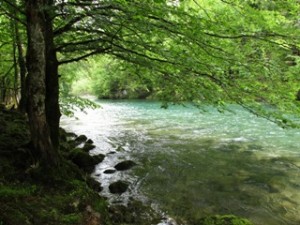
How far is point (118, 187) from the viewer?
9469mm

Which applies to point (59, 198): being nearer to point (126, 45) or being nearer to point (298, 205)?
point (126, 45)

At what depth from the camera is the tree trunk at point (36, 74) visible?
6.28 metres

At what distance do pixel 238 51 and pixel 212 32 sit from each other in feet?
3.03

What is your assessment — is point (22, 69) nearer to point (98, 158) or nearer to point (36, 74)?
point (98, 158)

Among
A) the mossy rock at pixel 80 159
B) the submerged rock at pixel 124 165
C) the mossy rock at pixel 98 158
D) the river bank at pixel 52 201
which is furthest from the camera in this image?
the mossy rock at pixel 98 158

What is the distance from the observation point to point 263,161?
42.6ft

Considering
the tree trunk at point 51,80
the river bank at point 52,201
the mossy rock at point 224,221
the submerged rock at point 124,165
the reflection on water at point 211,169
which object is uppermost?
the tree trunk at point 51,80

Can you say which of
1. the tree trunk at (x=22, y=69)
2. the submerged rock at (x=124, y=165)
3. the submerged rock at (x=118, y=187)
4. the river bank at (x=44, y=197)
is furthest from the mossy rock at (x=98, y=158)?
the tree trunk at (x=22, y=69)

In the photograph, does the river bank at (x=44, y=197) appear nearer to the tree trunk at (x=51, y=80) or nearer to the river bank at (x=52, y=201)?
the river bank at (x=52, y=201)

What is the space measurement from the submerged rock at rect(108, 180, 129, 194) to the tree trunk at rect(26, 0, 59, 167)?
3.13 metres

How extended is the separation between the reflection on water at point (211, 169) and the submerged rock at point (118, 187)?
20 centimetres

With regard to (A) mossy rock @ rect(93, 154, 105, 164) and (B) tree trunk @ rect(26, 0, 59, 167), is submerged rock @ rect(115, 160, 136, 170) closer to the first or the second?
(A) mossy rock @ rect(93, 154, 105, 164)

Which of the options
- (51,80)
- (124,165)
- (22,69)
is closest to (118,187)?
(124,165)

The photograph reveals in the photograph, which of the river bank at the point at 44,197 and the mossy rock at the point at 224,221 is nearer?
the river bank at the point at 44,197
